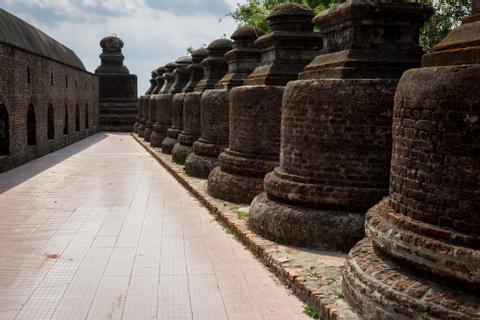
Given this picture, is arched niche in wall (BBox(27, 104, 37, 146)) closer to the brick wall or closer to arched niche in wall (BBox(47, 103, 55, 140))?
the brick wall

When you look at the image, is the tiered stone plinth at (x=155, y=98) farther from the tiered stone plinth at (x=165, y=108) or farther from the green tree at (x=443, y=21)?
the green tree at (x=443, y=21)

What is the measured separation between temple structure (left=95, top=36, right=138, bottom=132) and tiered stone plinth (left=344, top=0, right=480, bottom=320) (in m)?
27.2

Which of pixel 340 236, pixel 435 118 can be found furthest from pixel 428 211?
pixel 340 236

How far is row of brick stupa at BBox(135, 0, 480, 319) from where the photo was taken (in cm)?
329

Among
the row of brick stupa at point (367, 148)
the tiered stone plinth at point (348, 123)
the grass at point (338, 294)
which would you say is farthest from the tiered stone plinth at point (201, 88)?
the grass at point (338, 294)

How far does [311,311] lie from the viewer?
418 cm

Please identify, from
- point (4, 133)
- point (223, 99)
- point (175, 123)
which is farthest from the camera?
point (175, 123)

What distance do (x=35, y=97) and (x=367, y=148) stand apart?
39.7 feet

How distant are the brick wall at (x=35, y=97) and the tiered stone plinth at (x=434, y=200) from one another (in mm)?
10337

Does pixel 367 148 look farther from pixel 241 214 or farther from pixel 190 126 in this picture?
pixel 190 126

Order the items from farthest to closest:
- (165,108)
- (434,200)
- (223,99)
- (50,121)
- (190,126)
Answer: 1. (50,121)
2. (165,108)
3. (190,126)
4. (223,99)
5. (434,200)

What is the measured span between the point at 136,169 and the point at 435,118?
33.0 feet

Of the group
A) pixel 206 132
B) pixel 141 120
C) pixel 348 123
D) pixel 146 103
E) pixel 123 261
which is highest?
pixel 146 103

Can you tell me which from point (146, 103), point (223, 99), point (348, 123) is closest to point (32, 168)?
point (223, 99)
